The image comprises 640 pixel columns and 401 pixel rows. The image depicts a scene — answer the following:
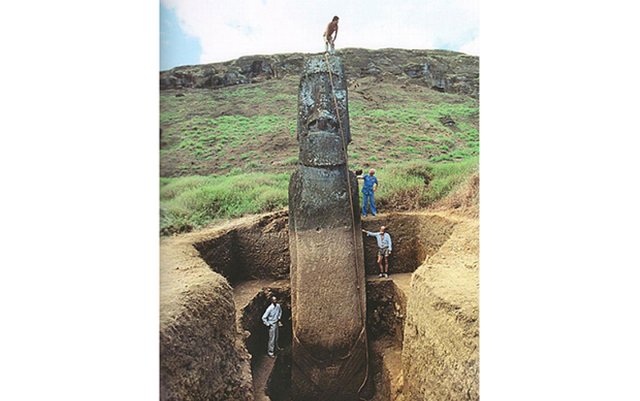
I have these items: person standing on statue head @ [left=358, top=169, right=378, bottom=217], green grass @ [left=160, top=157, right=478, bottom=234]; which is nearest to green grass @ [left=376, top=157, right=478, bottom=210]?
green grass @ [left=160, top=157, right=478, bottom=234]

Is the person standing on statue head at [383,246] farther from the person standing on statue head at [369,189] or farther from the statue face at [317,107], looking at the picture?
the statue face at [317,107]

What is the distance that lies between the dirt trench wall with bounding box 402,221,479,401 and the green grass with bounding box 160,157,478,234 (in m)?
0.76

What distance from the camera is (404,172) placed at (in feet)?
20.2

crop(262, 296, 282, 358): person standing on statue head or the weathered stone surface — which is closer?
the weathered stone surface

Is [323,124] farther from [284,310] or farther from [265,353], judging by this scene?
[265,353]

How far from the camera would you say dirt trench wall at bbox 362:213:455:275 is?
6406 mm

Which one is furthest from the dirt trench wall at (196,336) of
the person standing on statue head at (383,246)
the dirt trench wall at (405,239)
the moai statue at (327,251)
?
the dirt trench wall at (405,239)

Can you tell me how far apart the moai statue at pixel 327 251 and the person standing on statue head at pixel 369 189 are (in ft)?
2.47

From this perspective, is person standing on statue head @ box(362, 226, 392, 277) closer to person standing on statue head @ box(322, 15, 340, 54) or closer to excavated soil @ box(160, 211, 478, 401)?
excavated soil @ box(160, 211, 478, 401)

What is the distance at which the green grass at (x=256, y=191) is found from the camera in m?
4.61

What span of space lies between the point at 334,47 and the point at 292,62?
0.47m
